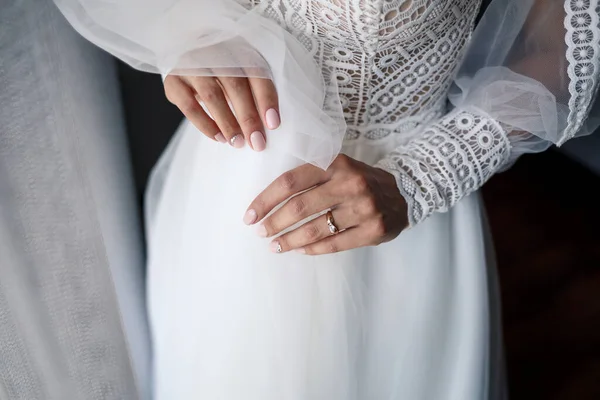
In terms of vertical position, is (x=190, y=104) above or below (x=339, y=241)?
above

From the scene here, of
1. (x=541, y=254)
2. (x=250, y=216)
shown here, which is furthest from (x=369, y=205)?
(x=541, y=254)

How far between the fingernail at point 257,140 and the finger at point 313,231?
10 cm

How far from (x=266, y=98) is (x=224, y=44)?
0.24 ft

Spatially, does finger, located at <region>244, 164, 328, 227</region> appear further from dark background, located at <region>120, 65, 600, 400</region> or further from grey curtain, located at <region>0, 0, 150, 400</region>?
dark background, located at <region>120, 65, 600, 400</region>

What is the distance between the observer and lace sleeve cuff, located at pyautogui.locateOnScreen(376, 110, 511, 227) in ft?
2.02

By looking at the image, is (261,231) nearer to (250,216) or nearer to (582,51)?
(250,216)

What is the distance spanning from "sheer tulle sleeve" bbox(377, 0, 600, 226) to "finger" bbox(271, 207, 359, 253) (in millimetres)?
79

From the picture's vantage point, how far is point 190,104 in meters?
0.58

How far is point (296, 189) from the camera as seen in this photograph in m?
0.57

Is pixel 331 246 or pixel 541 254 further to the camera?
pixel 541 254

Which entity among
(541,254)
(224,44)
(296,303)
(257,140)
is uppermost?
(224,44)

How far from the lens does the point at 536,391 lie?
1.36m

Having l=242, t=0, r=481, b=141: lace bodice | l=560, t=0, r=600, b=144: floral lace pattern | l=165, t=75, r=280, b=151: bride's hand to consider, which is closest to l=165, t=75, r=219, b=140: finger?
l=165, t=75, r=280, b=151: bride's hand

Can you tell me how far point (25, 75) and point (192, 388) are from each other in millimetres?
435
